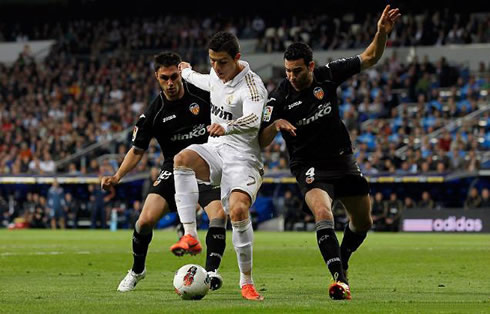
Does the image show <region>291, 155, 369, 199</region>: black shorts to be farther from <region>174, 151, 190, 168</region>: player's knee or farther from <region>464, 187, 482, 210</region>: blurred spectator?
<region>464, 187, 482, 210</region>: blurred spectator

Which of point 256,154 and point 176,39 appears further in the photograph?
point 176,39

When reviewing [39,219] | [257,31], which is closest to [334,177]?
[39,219]

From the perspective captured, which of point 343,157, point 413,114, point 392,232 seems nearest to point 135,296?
point 343,157

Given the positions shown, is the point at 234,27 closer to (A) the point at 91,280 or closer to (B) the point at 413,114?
(B) the point at 413,114

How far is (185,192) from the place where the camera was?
11.3 meters

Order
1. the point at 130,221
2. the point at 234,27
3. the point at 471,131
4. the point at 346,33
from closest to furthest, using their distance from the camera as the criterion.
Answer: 1. the point at 471,131
2. the point at 130,221
3. the point at 346,33
4. the point at 234,27

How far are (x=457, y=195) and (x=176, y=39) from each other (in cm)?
1921

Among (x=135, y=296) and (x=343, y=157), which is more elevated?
(x=343, y=157)

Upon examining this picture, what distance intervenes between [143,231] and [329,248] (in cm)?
243

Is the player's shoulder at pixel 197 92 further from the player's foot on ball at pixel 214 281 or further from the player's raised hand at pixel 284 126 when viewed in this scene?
the player's foot on ball at pixel 214 281

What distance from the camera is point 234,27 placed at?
4778 centimetres

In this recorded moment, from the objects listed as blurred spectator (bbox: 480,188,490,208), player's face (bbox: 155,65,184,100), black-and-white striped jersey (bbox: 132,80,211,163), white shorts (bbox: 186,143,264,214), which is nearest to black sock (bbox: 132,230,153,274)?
black-and-white striped jersey (bbox: 132,80,211,163)

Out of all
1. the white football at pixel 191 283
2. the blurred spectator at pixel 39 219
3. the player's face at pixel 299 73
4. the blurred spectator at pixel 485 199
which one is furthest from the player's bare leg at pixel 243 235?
the blurred spectator at pixel 39 219

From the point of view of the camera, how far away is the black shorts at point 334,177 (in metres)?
11.1
